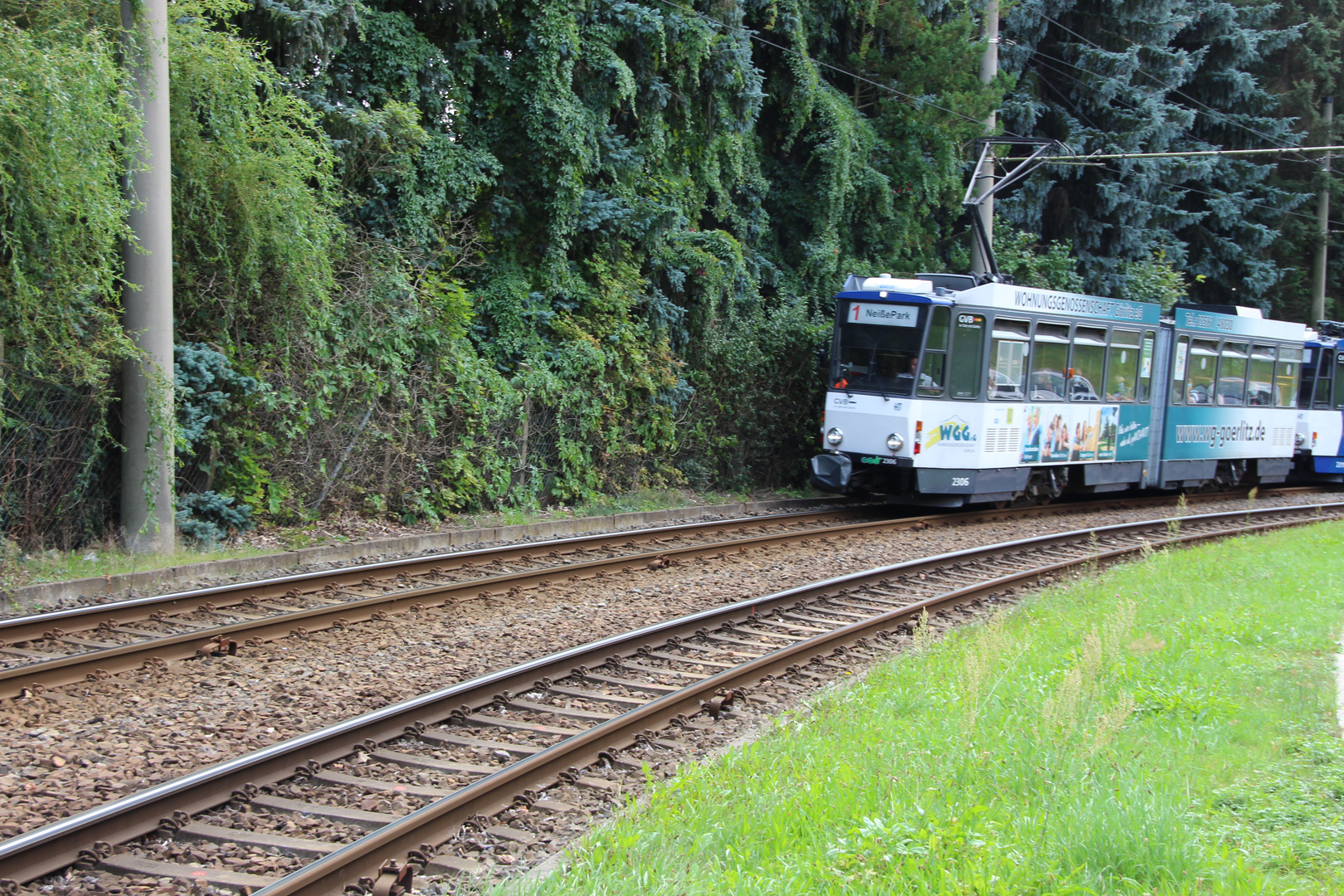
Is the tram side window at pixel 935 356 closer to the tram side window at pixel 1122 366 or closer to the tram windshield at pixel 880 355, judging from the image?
the tram windshield at pixel 880 355

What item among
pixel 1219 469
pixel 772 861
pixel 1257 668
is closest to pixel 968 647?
pixel 1257 668

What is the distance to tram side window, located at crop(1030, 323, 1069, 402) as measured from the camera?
1634 centimetres

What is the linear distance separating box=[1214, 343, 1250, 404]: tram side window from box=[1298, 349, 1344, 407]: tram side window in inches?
141

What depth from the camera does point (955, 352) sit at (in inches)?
601

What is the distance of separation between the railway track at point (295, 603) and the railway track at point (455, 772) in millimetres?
2018

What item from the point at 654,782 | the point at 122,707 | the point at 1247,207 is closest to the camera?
the point at 654,782

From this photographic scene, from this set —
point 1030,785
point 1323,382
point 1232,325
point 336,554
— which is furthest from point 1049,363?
point 1030,785

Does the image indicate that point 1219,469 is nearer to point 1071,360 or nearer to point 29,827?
point 1071,360

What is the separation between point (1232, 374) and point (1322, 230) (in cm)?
1925

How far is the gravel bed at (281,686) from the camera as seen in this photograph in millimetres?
5277

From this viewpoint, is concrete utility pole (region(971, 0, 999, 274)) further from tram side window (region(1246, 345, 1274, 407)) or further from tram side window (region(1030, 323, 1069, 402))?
tram side window (region(1246, 345, 1274, 407))

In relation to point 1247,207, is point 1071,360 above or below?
below

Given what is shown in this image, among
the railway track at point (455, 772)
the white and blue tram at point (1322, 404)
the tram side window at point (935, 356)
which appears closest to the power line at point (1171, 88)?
the white and blue tram at point (1322, 404)

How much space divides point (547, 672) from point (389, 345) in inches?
275
